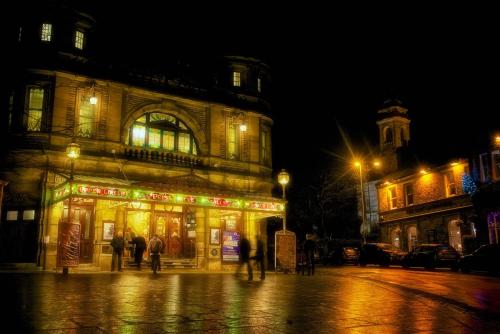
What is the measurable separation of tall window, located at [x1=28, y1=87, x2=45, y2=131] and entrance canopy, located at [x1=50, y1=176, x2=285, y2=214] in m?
3.86

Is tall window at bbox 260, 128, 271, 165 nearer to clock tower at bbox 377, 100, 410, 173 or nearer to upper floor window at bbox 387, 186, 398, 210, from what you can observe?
upper floor window at bbox 387, 186, 398, 210

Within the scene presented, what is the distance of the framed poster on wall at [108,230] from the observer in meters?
24.8

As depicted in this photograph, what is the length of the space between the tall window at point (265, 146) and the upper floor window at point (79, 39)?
1260 centimetres

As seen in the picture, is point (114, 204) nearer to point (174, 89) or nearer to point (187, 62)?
point (174, 89)

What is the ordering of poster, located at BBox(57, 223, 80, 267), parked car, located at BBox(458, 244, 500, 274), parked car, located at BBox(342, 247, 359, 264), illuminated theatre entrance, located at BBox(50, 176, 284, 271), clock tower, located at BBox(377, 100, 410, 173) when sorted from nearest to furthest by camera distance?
1. poster, located at BBox(57, 223, 80, 267)
2. illuminated theatre entrance, located at BBox(50, 176, 284, 271)
3. parked car, located at BBox(458, 244, 500, 274)
4. parked car, located at BBox(342, 247, 359, 264)
5. clock tower, located at BBox(377, 100, 410, 173)

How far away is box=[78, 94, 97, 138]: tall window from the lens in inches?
998

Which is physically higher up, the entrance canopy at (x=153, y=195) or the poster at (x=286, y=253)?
the entrance canopy at (x=153, y=195)

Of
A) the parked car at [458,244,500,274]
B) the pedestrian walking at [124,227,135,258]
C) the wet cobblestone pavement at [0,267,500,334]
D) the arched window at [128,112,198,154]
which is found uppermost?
the arched window at [128,112,198,154]

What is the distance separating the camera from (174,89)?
28.8m

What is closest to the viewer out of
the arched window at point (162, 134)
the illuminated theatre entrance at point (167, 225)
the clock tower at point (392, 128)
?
the illuminated theatre entrance at point (167, 225)

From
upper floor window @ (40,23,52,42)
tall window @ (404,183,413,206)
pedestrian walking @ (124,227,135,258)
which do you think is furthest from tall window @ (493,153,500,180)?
upper floor window @ (40,23,52,42)

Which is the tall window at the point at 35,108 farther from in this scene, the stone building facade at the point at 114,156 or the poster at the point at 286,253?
the poster at the point at 286,253

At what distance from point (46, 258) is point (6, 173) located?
191 inches

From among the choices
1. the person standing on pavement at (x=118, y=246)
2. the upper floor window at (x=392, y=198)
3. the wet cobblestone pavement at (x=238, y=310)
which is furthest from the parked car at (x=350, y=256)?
the wet cobblestone pavement at (x=238, y=310)
